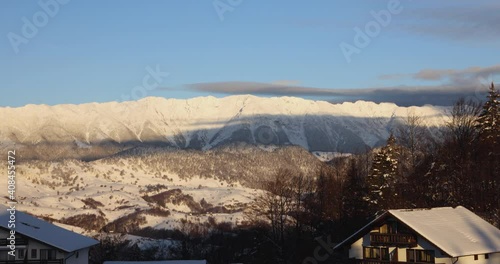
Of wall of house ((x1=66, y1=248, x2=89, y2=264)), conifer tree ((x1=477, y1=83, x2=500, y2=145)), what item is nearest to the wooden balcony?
wall of house ((x1=66, y1=248, x2=89, y2=264))

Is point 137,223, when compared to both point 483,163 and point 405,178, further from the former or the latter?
point 483,163

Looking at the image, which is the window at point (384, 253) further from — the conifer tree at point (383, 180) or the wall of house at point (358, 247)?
the conifer tree at point (383, 180)

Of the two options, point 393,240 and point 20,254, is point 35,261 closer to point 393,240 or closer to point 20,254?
point 20,254

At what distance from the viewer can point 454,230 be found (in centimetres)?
4822

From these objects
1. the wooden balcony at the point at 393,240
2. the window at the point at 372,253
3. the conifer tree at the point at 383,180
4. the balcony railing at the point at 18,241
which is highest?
the conifer tree at the point at 383,180

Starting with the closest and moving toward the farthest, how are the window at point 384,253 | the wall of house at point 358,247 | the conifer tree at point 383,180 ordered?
the window at point 384,253
the wall of house at point 358,247
the conifer tree at point 383,180

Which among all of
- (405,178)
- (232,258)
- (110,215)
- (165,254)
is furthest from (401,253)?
(110,215)

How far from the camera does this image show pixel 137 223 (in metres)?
156

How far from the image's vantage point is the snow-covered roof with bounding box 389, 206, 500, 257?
45.7m

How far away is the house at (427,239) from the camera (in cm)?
4609

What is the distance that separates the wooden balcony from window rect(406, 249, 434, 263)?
1.98 feet

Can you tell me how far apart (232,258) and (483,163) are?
30666mm

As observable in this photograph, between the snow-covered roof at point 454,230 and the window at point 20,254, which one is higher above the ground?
the snow-covered roof at point 454,230

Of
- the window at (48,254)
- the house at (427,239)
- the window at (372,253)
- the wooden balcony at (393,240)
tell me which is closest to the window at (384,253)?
the house at (427,239)
